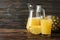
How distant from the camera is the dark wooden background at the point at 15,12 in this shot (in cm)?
182

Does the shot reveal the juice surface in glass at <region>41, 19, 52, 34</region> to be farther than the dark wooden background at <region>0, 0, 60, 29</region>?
No

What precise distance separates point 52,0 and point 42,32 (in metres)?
0.69

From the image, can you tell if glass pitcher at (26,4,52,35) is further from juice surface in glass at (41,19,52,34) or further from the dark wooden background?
the dark wooden background

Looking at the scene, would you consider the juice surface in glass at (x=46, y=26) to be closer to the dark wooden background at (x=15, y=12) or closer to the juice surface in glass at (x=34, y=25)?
the juice surface in glass at (x=34, y=25)

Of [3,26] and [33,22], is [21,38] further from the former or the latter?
[3,26]

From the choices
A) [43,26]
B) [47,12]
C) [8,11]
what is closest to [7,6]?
[8,11]

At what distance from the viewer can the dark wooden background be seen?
1821 mm

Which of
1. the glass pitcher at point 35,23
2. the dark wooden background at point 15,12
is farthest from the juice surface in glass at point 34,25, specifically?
the dark wooden background at point 15,12

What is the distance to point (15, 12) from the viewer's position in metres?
1.83

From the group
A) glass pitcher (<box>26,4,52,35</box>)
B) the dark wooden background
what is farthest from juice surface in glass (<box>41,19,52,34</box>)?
the dark wooden background

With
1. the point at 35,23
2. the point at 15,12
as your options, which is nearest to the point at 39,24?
the point at 35,23

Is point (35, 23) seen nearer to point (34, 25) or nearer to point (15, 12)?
point (34, 25)

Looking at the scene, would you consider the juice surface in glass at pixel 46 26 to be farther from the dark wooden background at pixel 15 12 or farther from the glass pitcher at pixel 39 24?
the dark wooden background at pixel 15 12

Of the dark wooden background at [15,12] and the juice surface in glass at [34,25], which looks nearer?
the juice surface in glass at [34,25]
